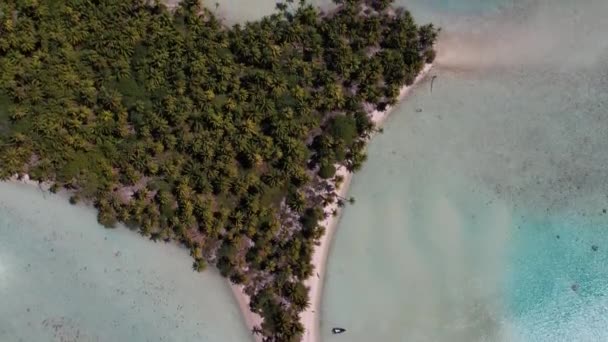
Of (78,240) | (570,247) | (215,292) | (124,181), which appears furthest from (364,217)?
(78,240)

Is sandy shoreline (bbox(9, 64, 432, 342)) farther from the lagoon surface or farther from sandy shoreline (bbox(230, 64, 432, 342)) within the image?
the lagoon surface

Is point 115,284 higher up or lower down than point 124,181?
lower down

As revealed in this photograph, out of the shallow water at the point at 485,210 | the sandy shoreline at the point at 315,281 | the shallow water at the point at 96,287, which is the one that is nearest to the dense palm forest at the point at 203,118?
the sandy shoreline at the point at 315,281

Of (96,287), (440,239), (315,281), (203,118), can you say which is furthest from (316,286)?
(96,287)

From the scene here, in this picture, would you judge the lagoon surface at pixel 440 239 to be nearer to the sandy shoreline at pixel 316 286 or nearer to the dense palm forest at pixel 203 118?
the sandy shoreline at pixel 316 286

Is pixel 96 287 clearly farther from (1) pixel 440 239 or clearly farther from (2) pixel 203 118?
(1) pixel 440 239

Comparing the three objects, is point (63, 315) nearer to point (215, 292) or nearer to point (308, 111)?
point (215, 292)

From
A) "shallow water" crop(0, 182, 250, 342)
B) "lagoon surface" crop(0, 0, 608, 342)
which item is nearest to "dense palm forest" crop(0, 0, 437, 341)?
"shallow water" crop(0, 182, 250, 342)
